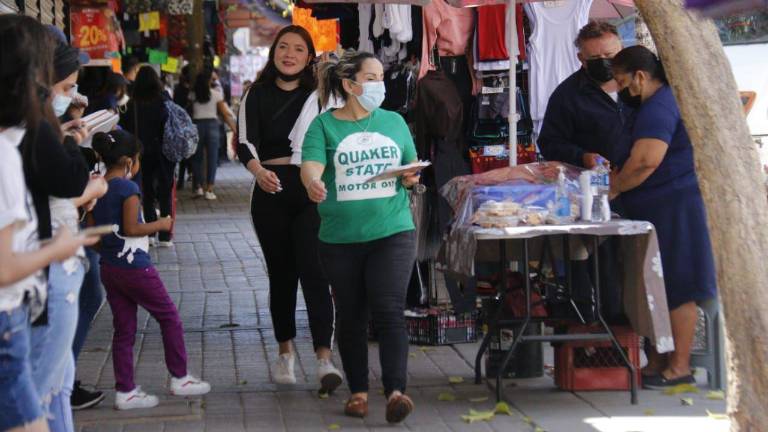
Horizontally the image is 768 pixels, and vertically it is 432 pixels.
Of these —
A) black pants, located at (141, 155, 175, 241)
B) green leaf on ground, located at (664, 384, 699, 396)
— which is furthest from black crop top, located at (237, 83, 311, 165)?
black pants, located at (141, 155, 175, 241)

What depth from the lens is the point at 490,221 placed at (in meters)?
7.05

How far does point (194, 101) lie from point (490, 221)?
1385 cm

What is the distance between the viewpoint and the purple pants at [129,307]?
694 cm

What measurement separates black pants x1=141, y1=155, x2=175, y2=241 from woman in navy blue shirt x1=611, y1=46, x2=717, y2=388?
805 cm

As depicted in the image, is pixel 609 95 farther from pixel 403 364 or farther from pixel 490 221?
pixel 403 364

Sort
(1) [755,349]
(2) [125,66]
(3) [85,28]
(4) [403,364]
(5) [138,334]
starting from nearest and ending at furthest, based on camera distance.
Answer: (1) [755,349], (4) [403,364], (5) [138,334], (3) [85,28], (2) [125,66]

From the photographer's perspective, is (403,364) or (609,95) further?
(609,95)

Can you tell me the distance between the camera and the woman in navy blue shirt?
24.3 ft

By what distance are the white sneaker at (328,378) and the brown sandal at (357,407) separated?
493 mm

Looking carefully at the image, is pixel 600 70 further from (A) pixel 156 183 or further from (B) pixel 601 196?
(A) pixel 156 183

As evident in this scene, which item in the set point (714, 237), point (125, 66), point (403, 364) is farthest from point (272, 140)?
point (125, 66)

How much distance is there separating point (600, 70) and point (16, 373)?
4950mm

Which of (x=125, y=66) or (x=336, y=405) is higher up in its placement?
(x=125, y=66)

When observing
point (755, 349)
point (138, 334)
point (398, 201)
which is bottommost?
point (138, 334)
